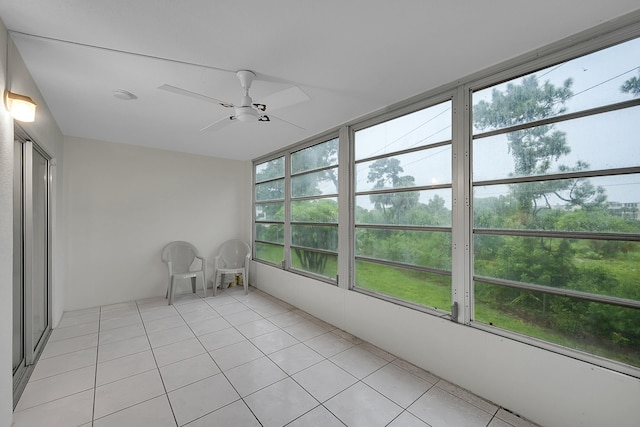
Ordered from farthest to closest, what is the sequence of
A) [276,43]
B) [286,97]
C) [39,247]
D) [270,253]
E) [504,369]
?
[270,253]
[39,247]
[286,97]
[504,369]
[276,43]

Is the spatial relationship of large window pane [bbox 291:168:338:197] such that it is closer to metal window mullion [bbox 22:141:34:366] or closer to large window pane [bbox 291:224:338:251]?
large window pane [bbox 291:224:338:251]

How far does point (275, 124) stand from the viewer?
3230 mm

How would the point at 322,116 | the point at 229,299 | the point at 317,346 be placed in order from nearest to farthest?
the point at 317,346
the point at 322,116
the point at 229,299

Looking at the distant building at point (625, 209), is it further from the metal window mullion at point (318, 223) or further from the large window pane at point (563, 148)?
the metal window mullion at point (318, 223)

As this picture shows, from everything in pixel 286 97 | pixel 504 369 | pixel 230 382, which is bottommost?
pixel 230 382

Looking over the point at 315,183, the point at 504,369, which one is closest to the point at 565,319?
the point at 504,369

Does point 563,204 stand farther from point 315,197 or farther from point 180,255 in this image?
point 180,255

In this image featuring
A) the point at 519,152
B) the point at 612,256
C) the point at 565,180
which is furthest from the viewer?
the point at 519,152

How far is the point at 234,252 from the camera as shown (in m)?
5.03

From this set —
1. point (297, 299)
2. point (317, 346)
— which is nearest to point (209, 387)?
point (317, 346)

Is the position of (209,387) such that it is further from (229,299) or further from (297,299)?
(229,299)

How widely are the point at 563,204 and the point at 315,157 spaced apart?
2811mm

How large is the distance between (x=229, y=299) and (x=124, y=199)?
2322mm

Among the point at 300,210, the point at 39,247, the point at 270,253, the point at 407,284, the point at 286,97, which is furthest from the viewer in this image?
the point at 270,253
